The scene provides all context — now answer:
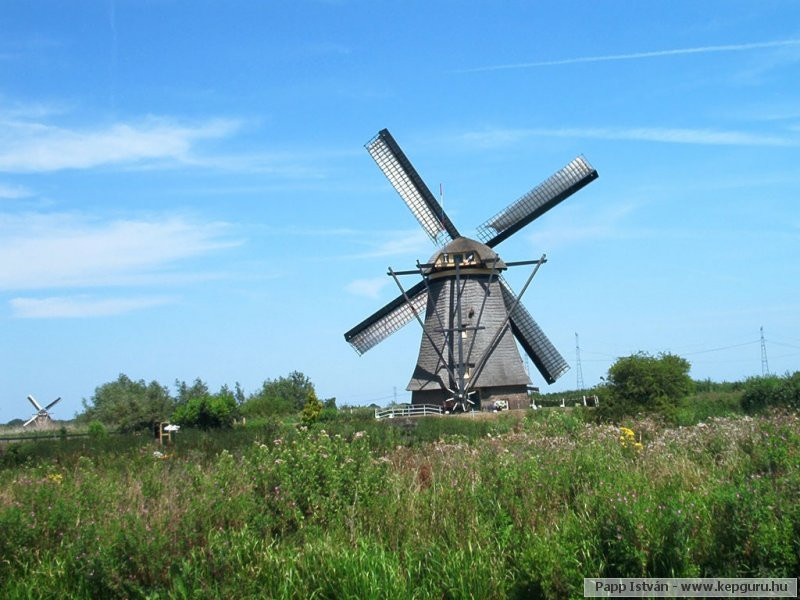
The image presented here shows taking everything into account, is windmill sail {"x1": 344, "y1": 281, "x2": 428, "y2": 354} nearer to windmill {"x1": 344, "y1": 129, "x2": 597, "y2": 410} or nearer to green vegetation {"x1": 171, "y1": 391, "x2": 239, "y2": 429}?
windmill {"x1": 344, "y1": 129, "x2": 597, "y2": 410}

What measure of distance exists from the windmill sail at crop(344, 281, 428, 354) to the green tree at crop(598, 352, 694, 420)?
10877 millimetres

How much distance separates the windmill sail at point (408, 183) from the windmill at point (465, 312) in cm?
4

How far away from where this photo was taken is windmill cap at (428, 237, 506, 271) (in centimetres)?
3288

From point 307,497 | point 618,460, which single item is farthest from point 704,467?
point 307,497

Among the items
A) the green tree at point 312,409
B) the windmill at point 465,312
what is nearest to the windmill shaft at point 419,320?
the windmill at point 465,312

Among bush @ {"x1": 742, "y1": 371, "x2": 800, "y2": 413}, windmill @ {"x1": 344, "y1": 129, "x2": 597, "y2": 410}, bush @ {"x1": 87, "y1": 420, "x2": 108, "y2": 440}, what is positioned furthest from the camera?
windmill @ {"x1": 344, "y1": 129, "x2": 597, "y2": 410}

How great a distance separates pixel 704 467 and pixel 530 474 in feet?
7.10

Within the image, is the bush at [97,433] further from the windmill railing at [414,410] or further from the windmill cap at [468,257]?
the windmill cap at [468,257]

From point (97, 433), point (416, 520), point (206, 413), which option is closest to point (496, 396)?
point (97, 433)

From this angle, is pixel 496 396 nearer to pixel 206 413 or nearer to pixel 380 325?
pixel 380 325

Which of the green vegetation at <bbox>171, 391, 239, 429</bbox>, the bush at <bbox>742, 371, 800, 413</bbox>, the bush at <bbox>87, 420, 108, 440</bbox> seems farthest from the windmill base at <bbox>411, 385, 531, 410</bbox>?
the bush at <bbox>87, 420, 108, 440</bbox>

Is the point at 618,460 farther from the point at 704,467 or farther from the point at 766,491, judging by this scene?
the point at 766,491

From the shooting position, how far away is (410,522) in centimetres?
873

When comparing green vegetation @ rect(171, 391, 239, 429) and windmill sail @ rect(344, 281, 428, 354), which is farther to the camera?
green vegetation @ rect(171, 391, 239, 429)
